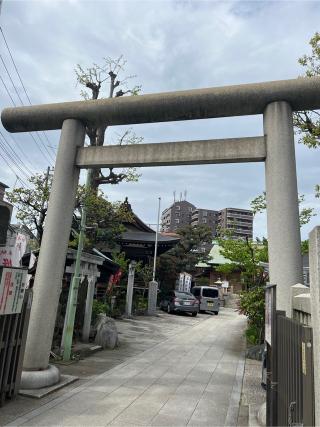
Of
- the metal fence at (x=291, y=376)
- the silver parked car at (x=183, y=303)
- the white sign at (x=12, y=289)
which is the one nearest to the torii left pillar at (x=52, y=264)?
the white sign at (x=12, y=289)

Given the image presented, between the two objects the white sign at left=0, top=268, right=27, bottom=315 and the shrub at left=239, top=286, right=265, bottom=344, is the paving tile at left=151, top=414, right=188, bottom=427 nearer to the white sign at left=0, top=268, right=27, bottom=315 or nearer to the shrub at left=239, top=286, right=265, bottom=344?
the white sign at left=0, top=268, right=27, bottom=315

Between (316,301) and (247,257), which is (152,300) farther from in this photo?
(316,301)

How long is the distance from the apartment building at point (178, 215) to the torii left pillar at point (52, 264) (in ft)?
318

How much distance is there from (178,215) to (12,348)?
102 metres

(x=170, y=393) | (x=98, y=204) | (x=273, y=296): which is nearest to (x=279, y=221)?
(x=273, y=296)

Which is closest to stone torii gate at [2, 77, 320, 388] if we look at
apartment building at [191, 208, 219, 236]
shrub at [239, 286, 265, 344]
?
shrub at [239, 286, 265, 344]

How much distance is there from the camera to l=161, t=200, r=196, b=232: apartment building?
346 ft

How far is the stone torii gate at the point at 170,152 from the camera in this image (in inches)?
225

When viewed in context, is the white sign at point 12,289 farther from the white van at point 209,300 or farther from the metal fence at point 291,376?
the white van at point 209,300

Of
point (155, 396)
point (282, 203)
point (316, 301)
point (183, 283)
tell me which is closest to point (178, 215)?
point (183, 283)

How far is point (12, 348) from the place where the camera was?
223 inches

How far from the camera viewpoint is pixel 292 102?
20.2 feet

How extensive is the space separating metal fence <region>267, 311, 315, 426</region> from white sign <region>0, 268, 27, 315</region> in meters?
3.76

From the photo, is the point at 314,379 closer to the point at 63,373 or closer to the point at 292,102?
the point at 292,102
